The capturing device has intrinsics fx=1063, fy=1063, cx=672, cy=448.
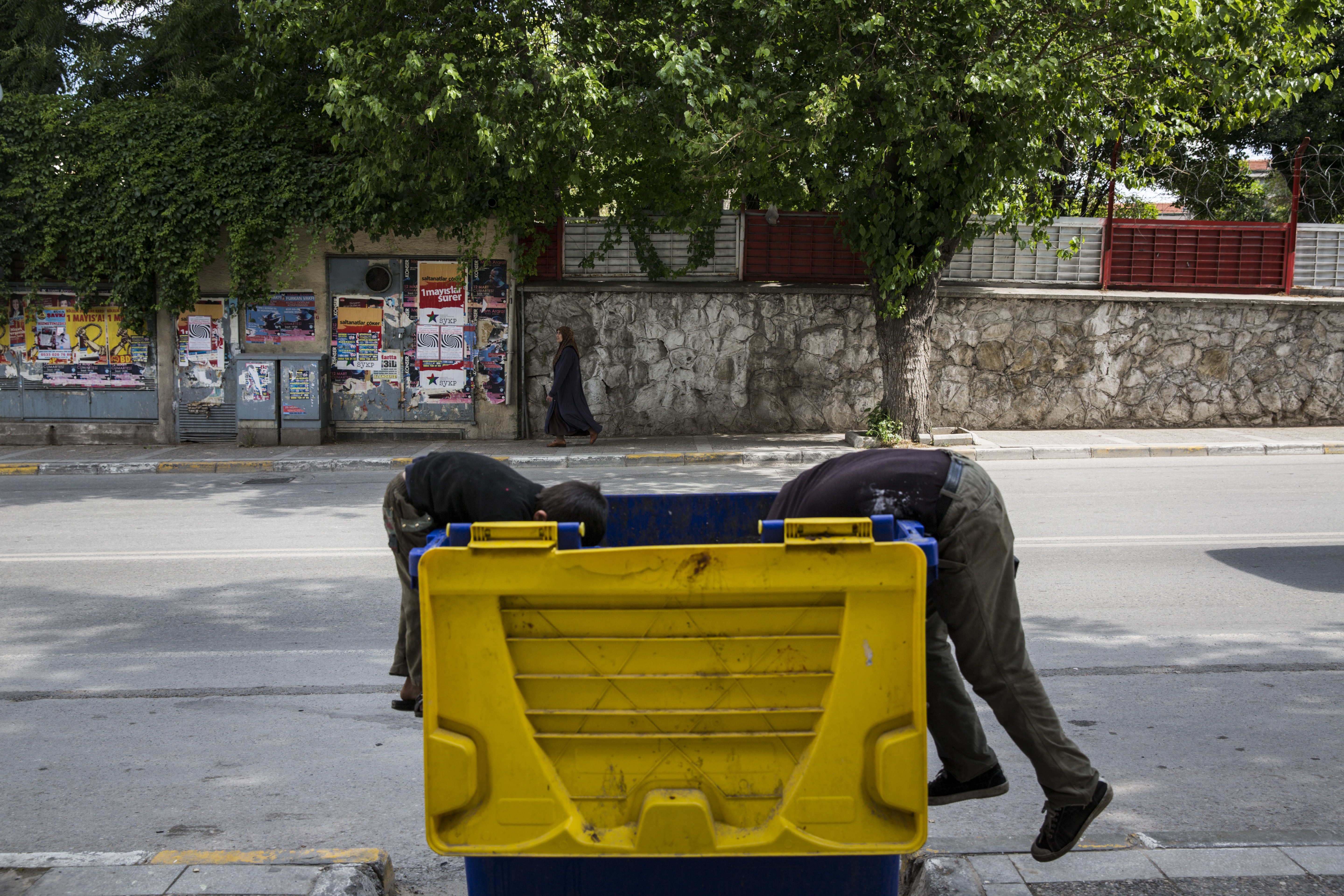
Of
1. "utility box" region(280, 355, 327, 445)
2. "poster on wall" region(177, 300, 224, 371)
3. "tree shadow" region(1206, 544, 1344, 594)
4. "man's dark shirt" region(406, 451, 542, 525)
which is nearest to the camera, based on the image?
"man's dark shirt" region(406, 451, 542, 525)

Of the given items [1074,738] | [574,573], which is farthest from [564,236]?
A: [574,573]

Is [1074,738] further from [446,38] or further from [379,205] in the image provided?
[379,205]

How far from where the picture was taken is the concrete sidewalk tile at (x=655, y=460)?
13.4 meters

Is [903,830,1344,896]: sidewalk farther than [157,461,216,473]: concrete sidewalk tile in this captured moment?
No

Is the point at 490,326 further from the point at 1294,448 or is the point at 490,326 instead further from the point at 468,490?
the point at 468,490

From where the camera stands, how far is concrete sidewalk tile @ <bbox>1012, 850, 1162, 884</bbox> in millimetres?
3068

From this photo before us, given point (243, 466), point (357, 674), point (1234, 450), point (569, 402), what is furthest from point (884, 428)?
point (357, 674)

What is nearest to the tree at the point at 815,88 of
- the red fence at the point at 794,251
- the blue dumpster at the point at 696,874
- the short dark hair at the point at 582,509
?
the red fence at the point at 794,251

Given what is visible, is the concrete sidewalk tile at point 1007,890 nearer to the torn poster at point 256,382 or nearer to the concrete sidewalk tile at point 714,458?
the concrete sidewalk tile at point 714,458

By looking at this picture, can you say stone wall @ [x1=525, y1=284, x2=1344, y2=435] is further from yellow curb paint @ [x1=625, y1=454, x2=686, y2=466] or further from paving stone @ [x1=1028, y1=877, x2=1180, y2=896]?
paving stone @ [x1=1028, y1=877, x2=1180, y2=896]

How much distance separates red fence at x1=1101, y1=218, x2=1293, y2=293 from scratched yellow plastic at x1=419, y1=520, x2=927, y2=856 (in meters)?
15.8

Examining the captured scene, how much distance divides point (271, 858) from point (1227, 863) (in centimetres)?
282

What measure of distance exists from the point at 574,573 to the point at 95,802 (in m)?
2.64

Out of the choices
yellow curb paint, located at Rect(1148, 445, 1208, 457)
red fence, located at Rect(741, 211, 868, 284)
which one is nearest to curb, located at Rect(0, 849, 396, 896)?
yellow curb paint, located at Rect(1148, 445, 1208, 457)
